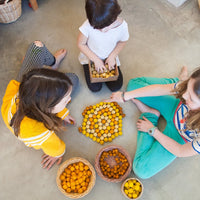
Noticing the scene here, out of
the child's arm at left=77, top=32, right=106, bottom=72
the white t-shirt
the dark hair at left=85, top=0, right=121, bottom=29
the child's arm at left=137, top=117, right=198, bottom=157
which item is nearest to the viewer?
the dark hair at left=85, top=0, right=121, bottom=29

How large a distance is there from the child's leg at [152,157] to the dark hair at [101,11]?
2.58 feet

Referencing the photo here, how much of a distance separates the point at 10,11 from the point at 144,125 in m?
1.33

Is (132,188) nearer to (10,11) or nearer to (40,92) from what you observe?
(40,92)

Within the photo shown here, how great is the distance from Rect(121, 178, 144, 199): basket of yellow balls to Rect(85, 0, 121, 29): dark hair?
0.96 meters

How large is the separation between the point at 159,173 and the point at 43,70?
3.45 feet

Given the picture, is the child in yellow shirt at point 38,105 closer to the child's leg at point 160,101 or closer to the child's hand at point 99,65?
the child's hand at point 99,65

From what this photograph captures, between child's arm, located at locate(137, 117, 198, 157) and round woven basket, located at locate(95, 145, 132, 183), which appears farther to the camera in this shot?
round woven basket, located at locate(95, 145, 132, 183)

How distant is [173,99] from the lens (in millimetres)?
1463

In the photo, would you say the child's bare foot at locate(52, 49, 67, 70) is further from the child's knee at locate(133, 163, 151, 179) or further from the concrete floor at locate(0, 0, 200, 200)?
the child's knee at locate(133, 163, 151, 179)

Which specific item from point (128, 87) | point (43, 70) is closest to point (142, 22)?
point (128, 87)

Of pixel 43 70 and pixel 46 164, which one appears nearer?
pixel 43 70

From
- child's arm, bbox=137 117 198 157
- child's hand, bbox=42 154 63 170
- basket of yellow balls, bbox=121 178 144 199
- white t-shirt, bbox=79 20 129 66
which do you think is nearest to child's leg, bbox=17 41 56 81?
white t-shirt, bbox=79 20 129 66

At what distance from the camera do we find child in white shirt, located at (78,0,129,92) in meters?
1.10

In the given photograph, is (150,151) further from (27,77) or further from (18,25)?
(18,25)
